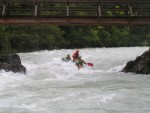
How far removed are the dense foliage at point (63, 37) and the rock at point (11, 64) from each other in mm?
13557

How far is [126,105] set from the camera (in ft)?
43.5

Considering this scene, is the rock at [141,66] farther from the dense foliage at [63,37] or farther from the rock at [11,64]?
the dense foliage at [63,37]

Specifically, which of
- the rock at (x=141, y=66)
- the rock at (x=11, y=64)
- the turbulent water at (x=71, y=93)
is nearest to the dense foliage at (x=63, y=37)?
the rock at (x=11, y=64)

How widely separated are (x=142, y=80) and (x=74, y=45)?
40.7m

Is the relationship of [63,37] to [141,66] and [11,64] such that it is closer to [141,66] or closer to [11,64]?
[11,64]

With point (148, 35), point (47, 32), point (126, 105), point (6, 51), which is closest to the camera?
point (126, 105)

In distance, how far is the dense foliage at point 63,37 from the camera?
146 ft

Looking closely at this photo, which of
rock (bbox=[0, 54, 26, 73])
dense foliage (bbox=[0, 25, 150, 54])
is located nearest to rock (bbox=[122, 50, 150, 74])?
rock (bbox=[0, 54, 26, 73])

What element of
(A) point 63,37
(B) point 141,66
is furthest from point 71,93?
(A) point 63,37

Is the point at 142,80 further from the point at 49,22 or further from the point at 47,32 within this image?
the point at 47,32

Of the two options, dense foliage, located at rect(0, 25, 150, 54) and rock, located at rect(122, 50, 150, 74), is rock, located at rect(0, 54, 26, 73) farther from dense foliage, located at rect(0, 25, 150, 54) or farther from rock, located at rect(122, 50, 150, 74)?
dense foliage, located at rect(0, 25, 150, 54)

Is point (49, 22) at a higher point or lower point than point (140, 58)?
higher

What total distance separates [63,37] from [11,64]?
3698cm

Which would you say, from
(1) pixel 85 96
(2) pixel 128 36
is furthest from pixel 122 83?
(2) pixel 128 36
